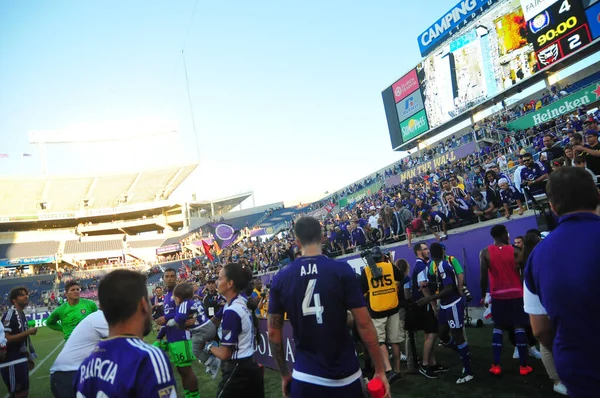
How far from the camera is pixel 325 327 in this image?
271 centimetres

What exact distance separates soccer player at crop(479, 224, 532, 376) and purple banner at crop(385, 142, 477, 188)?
1980 cm

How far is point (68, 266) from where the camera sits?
5531 cm

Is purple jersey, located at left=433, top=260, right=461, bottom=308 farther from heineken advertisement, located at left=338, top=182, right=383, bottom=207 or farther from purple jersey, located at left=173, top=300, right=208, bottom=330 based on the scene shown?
heineken advertisement, located at left=338, top=182, right=383, bottom=207

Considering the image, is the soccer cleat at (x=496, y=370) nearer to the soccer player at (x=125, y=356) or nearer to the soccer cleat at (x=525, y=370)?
the soccer cleat at (x=525, y=370)

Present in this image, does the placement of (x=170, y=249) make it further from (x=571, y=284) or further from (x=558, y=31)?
(x=571, y=284)

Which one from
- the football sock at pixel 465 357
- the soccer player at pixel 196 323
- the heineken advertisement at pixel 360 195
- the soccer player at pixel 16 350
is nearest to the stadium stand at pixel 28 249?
the heineken advertisement at pixel 360 195

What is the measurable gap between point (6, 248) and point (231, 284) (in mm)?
64212

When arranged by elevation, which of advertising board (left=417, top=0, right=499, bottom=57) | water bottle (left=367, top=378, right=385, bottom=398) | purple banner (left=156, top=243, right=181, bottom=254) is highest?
advertising board (left=417, top=0, right=499, bottom=57)

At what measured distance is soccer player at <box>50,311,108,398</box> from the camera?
3.85 metres

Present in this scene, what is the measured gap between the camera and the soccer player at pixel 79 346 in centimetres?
385

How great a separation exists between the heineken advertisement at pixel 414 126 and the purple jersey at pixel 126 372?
30.0 m

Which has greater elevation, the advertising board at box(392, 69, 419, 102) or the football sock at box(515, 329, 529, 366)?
the advertising board at box(392, 69, 419, 102)

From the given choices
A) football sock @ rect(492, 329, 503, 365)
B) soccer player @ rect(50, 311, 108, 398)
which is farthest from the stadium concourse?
soccer player @ rect(50, 311, 108, 398)

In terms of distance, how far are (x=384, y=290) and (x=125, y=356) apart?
15.2 ft
